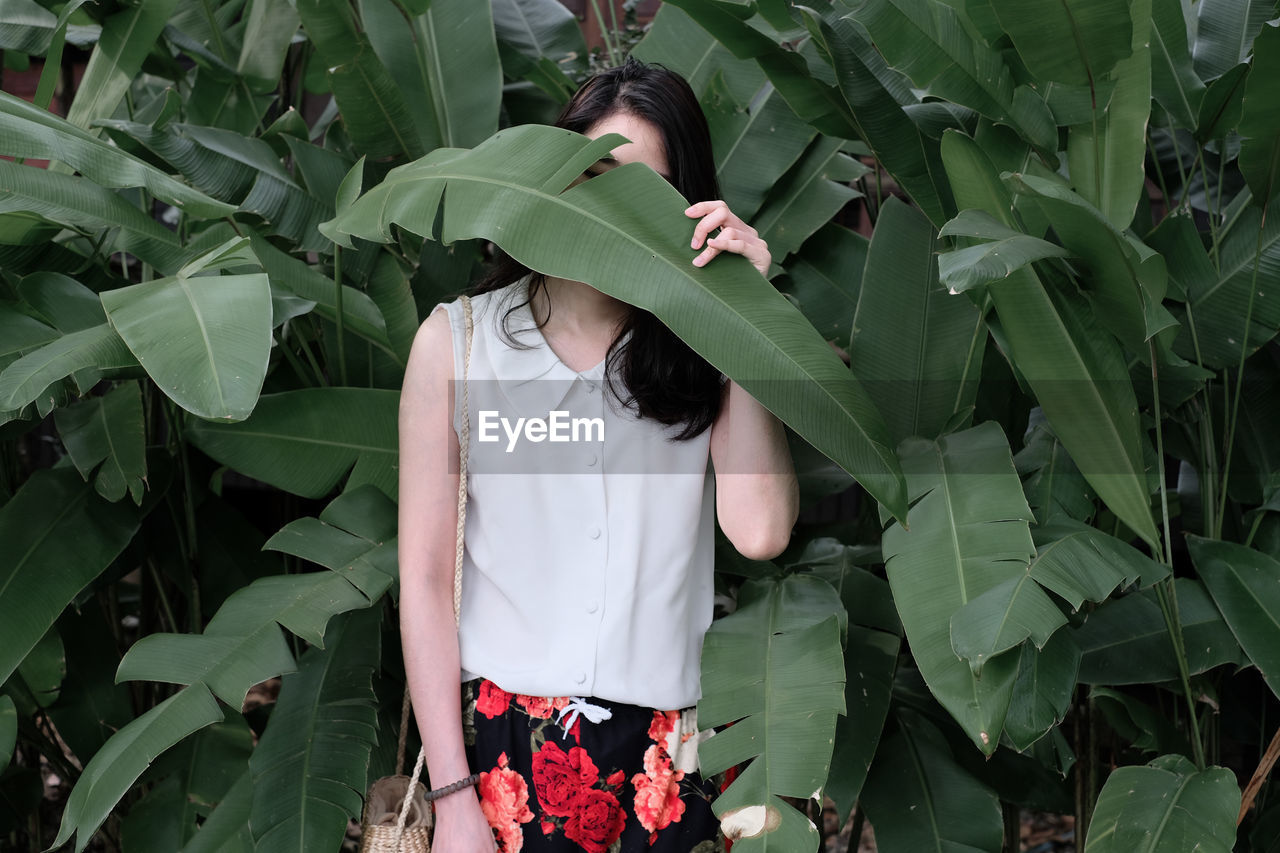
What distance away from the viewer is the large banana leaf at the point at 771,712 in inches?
38.6

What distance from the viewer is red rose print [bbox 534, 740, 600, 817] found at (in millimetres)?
1020

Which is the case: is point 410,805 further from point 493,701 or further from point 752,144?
point 752,144

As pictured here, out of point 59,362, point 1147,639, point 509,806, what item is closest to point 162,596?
point 59,362

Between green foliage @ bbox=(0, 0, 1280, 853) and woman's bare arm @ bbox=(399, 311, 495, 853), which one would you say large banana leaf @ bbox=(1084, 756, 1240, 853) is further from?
woman's bare arm @ bbox=(399, 311, 495, 853)

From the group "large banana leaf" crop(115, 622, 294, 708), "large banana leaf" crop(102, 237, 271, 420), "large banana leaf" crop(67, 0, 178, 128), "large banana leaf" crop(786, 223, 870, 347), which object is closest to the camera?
"large banana leaf" crop(102, 237, 271, 420)

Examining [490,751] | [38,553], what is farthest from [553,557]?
[38,553]

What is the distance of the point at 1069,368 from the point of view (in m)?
1.07

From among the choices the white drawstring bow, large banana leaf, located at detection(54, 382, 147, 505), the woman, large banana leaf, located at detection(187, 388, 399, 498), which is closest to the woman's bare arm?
the woman

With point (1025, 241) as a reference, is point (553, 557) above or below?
below

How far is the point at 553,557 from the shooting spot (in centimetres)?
104

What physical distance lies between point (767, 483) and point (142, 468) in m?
0.78

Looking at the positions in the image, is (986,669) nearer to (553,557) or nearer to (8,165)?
(553,557)
